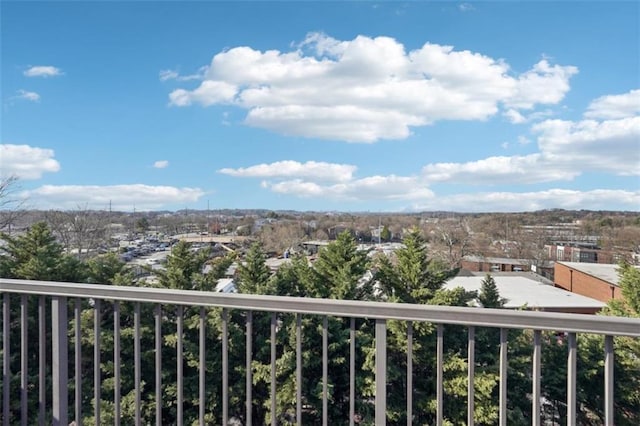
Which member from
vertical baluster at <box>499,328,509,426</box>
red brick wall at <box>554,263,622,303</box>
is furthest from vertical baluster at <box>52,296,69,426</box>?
red brick wall at <box>554,263,622,303</box>

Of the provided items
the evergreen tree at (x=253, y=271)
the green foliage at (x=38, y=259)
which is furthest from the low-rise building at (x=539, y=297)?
the green foliage at (x=38, y=259)

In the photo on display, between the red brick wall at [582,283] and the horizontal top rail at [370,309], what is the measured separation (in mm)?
12849

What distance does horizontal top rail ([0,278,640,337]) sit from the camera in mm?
1295

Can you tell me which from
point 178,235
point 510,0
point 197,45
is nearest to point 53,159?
point 178,235

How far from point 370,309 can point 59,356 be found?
5.17 ft

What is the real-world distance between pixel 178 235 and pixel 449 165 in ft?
34.7

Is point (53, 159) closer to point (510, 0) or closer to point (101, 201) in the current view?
point (101, 201)

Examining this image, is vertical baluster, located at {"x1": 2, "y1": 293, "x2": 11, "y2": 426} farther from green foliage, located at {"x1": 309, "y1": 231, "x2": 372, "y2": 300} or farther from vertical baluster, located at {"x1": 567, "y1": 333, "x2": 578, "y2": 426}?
green foliage, located at {"x1": 309, "y1": 231, "x2": 372, "y2": 300}

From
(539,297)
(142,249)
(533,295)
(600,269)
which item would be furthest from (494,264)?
(142,249)

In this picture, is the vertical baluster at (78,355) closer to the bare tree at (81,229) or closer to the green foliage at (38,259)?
the green foliage at (38,259)

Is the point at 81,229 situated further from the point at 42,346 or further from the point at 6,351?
the point at 42,346

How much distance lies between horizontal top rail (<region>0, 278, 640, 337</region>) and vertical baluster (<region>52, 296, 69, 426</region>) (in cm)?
9

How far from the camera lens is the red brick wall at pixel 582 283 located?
40.9 feet

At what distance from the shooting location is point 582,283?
14.4 metres
